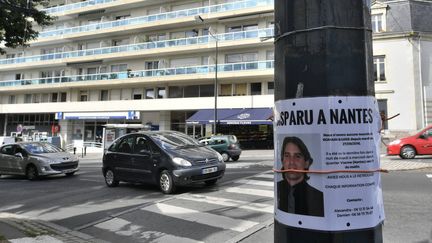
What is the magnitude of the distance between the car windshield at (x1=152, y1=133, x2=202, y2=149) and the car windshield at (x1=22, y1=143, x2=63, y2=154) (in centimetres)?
721

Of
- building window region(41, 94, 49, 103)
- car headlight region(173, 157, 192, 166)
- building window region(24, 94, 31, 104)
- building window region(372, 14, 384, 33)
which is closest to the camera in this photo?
car headlight region(173, 157, 192, 166)

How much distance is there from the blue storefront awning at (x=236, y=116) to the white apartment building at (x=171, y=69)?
0.10 m

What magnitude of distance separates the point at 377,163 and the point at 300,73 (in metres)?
0.57

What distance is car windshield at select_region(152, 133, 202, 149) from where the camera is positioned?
10.8m

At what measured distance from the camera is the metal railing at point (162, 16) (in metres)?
33.9

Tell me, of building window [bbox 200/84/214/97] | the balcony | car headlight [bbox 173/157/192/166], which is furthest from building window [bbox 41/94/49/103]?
car headlight [bbox 173/157/192/166]

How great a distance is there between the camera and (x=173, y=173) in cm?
1000

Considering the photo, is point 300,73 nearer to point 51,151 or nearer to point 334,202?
point 334,202

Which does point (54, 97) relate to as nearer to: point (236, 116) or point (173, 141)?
point (236, 116)

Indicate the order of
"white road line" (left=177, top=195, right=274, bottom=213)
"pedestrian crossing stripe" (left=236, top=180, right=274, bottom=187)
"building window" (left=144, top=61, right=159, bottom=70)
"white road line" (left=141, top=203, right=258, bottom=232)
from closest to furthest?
"white road line" (left=141, top=203, right=258, bottom=232)
"white road line" (left=177, top=195, right=274, bottom=213)
"pedestrian crossing stripe" (left=236, top=180, right=274, bottom=187)
"building window" (left=144, top=61, right=159, bottom=70)

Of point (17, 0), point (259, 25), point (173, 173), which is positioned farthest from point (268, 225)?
point (259, 25)

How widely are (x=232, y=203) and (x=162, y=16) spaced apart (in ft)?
106

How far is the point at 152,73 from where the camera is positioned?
123ft

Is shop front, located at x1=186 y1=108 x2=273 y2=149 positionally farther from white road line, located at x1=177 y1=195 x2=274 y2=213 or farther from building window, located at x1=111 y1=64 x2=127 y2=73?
white road line, located at x1=177 y1=195 x2=274 y2=213
